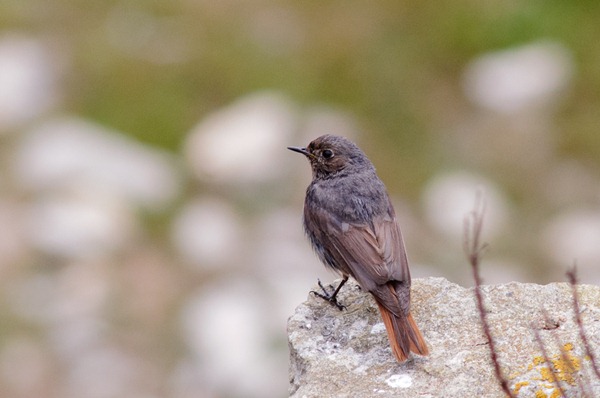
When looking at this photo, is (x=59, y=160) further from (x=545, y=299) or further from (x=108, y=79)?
(x=545, y=299)

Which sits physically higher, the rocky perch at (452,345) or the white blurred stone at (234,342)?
the white blurred stone at (234,342)

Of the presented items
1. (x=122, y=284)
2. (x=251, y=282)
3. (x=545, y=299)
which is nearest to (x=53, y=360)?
(x=122, y=284)

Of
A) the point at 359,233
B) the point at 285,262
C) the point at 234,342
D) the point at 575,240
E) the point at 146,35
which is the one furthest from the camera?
the point at 146,35

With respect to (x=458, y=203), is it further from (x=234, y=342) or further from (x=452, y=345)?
(x=452, y=345)

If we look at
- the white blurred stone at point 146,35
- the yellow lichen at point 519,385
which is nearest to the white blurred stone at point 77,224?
the white blurred stone at point 146,35

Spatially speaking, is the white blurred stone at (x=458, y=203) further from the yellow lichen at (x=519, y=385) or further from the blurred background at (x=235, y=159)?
the yellow lichen at (x=519, y=385)

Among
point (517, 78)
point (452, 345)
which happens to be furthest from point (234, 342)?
point (452, 345)
